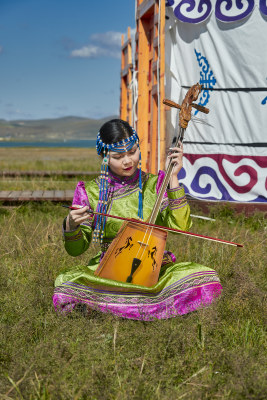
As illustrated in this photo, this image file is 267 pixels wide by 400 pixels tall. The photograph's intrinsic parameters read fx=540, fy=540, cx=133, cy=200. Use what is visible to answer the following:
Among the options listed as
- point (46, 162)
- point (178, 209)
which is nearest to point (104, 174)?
point (178, 209)

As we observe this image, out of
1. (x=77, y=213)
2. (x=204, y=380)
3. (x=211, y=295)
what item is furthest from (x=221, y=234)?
(x=204, y=380)

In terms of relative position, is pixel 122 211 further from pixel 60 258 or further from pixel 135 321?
pixel 60 258

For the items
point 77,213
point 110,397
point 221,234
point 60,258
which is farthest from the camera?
point 221,234

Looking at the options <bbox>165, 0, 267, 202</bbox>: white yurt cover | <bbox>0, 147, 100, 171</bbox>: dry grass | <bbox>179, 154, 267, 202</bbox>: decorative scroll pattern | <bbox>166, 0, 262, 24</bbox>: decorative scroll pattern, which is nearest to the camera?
<bbox>166, 0, 262, 24</bbox>: decorative scroll pattern

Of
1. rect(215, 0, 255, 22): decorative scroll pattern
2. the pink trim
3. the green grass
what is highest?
rect(215, 0, 255, 22): decorative scroll pattern

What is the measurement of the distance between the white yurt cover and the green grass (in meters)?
2.53

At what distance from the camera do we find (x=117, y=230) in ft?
11.3

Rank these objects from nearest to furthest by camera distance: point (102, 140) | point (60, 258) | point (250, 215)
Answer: point (102, 140) < point (60, 258) < point (250, 215)

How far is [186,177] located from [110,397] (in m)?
4.53

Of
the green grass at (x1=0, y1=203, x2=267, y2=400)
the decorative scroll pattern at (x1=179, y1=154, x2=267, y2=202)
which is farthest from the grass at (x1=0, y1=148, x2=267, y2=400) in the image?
the decorative scroll pattern at (x1=179, y1=154, x2=267, y2=202)

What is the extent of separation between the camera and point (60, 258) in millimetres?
4270

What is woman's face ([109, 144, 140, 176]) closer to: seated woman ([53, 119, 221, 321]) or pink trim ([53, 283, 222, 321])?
seated woman ([53, 119, 221, 321])

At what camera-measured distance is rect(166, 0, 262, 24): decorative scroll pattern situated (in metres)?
6.19

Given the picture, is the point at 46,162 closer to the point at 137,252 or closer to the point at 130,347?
the point at 137,252
